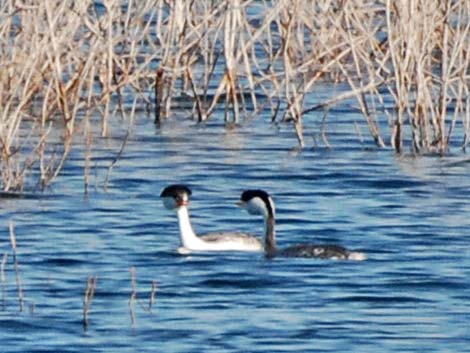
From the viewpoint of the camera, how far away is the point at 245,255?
13312 mm

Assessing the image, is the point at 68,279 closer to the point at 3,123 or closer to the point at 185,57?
the point at 3,123

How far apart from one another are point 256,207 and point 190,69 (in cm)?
455

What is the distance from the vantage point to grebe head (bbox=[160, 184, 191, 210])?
13.6 meters

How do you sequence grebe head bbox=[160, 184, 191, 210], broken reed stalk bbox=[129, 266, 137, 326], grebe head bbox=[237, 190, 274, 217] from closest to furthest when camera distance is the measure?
broken reed stalk bbox=[129, 266, 137, 326] → grebe head bbox=[237, 190, 274, 217] → grebe head bbox=[160, 184, 191, 210]

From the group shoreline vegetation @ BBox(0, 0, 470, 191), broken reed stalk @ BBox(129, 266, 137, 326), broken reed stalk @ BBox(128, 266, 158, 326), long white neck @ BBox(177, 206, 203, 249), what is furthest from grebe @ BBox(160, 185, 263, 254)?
broken reed stalk @ BBox(129, 266, 137, 326)

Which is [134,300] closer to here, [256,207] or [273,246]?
[273,246]

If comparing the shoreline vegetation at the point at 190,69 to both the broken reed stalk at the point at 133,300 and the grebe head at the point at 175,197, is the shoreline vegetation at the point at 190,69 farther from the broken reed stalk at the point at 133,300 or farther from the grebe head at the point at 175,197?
the broken reed stalk at the point at 133,300

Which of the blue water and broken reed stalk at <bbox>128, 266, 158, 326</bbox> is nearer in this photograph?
the blue water

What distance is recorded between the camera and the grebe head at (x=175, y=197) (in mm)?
13562


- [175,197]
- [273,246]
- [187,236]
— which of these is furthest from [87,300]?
[175,197]

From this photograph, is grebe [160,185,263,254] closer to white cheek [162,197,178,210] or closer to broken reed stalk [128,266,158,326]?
white cheek [162,197,178,210]

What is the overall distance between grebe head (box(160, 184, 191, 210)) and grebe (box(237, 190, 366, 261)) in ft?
1.26

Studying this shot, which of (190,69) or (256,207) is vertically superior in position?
(190,69)

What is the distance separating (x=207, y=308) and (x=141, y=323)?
Result: 64 cm
